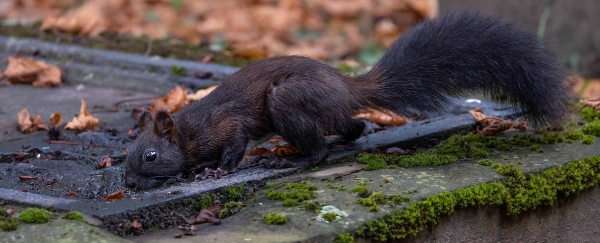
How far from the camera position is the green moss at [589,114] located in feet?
15.9

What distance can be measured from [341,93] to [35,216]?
159 centimetres

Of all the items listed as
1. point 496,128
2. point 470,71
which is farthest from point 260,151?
point 496,128

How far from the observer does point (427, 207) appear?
334 centimetres

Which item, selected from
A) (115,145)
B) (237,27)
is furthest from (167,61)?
(237,27)

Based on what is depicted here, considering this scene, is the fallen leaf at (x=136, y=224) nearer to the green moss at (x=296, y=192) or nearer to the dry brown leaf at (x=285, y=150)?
the green moss at (x=296, y=192)

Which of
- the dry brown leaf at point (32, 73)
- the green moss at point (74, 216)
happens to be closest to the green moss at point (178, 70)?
the dry brown leaf at point (32, 73)

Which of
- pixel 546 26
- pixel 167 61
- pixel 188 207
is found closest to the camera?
pixel 188 207

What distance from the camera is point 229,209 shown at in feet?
10.8

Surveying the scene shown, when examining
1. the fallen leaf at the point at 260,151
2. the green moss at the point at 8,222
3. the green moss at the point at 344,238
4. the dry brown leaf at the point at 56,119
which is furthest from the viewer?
the dry brown leaf at the point at 56,119

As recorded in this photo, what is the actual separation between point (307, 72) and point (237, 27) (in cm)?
777

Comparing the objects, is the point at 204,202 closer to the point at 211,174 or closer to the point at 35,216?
the point at 211,174

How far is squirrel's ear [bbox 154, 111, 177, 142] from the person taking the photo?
3.93 meters

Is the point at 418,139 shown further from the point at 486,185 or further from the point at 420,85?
the point at 486,185

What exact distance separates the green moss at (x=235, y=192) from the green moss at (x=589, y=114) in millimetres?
2348
